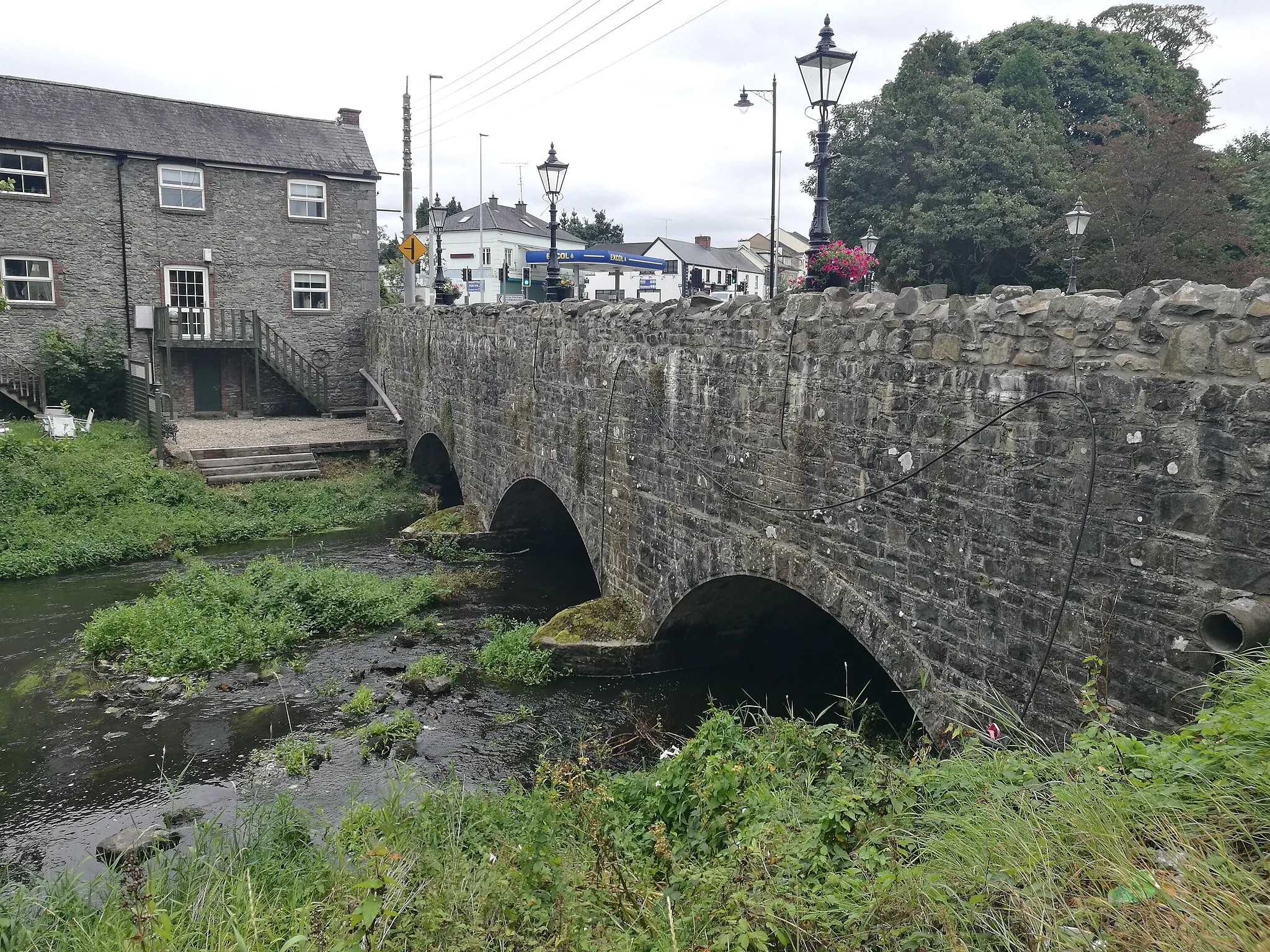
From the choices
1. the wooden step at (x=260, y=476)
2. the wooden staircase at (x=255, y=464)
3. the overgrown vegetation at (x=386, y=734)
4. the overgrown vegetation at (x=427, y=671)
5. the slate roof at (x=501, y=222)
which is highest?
the slate roof at (x=501, y=222)

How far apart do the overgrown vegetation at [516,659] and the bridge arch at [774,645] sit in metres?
1.43

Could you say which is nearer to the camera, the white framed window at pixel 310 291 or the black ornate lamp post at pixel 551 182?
the black ornate lamp post at pixel 551 182

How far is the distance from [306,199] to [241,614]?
1842 centimetres

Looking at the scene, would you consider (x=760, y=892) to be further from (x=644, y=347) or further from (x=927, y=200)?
(x=927, y=200)

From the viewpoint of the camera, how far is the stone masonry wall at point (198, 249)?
80.2ft

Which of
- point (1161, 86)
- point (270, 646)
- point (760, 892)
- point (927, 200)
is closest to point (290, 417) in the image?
point (270, 646)

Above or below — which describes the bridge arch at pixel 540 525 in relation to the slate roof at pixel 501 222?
below

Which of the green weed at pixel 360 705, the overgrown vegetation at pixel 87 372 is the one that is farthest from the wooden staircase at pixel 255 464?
the green weed at pixel 360 705

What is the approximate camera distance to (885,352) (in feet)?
24.4

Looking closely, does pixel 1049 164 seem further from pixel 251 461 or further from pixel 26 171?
pixel 26 171

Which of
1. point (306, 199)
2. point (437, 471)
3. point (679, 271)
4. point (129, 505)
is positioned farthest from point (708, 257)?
point (129, 505)

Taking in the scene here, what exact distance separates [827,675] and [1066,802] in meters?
7.95

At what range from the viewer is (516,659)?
1157 cm

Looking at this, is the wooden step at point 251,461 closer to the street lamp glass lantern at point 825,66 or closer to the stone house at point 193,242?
the stone house at point 193,242
